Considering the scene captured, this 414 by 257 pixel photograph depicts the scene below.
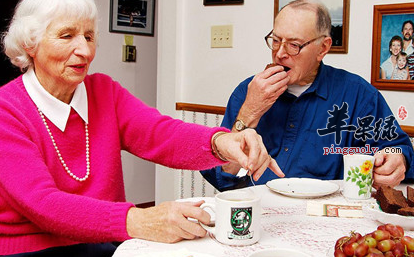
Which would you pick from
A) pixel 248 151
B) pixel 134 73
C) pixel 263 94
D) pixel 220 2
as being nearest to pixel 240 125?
pixel 263 94

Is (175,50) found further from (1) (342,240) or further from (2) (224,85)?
(1) (342,240)

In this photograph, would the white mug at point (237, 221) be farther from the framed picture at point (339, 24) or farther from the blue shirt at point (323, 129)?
the framed picture at point (339, 24)

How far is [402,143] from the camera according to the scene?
1.62 meters

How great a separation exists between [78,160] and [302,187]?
0.68 meters

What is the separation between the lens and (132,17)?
12.1 feet

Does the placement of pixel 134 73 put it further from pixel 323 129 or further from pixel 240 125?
pixel 323 129

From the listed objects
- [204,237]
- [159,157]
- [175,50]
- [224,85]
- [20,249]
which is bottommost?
[20,249]

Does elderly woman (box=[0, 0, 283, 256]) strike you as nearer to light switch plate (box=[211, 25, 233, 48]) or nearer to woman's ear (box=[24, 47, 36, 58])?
woman's ear (box=[24, 47, 36, 58])

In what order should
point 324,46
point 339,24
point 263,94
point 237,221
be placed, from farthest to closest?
point 339,24, point 324,46, point 263,94, point 237,221

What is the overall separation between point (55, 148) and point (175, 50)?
1.73 m

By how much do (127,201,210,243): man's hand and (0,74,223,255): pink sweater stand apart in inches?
1.4

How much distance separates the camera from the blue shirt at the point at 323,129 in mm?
1661

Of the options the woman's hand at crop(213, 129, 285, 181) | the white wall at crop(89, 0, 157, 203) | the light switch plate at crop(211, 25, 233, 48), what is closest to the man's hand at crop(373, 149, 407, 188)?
the woman's hand at crop(213, 129, 285, 181)

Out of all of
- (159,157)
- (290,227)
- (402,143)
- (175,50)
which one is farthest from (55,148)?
(175,50)
